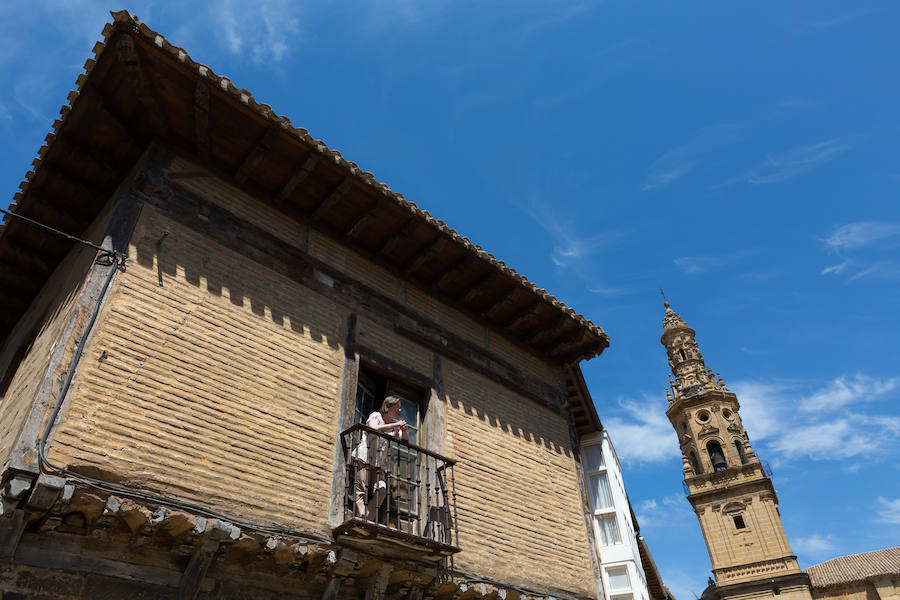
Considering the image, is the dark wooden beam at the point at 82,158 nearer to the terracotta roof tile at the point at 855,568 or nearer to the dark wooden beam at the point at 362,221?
the dark wooden beam at the point at 362,221

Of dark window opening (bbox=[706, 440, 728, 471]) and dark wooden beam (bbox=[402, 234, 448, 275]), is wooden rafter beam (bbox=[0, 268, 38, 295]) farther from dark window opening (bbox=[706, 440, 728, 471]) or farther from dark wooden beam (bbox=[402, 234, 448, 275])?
dark window opening (bbox=[706, 440, 728, 471])

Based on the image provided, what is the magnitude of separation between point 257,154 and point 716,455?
164 ft

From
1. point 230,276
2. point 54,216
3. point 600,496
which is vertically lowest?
point 600,496

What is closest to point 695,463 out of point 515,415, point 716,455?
point 716,455

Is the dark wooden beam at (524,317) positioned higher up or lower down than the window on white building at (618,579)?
higher up

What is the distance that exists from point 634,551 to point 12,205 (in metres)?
9.65

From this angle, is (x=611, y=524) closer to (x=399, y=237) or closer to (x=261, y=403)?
(x=399, y=237)

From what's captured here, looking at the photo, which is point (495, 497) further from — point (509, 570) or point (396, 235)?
point (396, 235)

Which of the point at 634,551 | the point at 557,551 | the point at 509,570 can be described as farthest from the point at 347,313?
the point at 634,551

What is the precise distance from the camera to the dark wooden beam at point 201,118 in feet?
20.9

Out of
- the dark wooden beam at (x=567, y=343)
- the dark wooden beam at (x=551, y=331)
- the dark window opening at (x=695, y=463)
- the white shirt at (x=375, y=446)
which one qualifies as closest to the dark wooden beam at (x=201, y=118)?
the white shirt at (x=375, y=446)

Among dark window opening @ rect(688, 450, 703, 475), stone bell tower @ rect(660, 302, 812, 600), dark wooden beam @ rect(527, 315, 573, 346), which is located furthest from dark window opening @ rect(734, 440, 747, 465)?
dark wooden beam @ rect(527, 315, 573, 346)

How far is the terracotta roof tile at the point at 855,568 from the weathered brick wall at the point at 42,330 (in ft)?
165

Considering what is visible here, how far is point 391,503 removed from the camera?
657 cm
